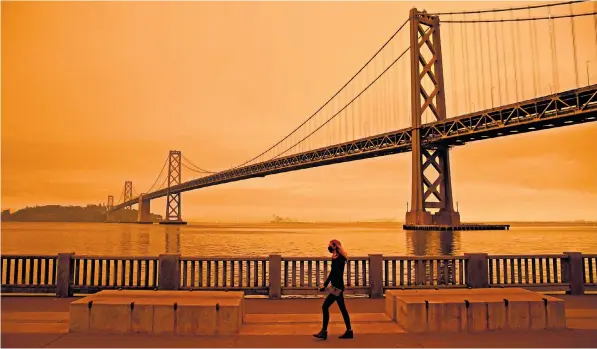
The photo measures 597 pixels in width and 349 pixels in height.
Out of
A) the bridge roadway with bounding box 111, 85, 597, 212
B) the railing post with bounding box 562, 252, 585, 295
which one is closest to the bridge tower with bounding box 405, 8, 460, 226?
the bridge roadway with bounding box 111, 85, 597, 212

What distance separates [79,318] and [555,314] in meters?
7.45

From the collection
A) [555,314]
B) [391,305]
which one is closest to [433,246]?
[391,305]

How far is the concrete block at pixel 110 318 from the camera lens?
7.45 metres

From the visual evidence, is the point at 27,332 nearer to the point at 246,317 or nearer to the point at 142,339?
the point at 142,339

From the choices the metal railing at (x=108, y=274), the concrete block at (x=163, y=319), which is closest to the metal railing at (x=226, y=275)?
the metal railing at (x=108, y=274)

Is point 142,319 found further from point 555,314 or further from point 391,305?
point 555,314

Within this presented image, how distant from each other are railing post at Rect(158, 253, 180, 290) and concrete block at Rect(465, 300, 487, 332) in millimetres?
6199

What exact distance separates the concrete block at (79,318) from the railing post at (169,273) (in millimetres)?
3261

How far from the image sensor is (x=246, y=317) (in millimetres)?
8758

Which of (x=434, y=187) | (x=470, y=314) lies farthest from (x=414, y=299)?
(x=434, y=187)

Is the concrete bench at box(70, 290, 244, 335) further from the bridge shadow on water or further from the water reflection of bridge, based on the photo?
the bridge shadow on water

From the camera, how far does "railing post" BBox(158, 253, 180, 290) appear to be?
10766 millimetres

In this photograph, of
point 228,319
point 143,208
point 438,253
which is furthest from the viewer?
point 143,208

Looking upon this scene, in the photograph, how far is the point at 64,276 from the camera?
36.0ft
